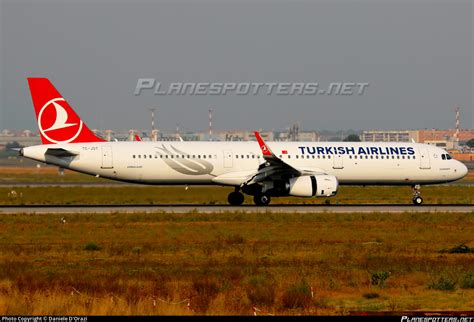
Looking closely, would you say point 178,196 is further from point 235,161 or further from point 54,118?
point 54,118

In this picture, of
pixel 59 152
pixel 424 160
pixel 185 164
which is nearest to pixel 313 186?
pixel 185 164

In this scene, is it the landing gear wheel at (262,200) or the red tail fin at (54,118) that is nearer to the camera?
the landing gear wheel at (262,200)

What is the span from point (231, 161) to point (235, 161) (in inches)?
9.3

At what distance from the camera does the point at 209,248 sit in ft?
90.0

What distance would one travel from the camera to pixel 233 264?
925 inches

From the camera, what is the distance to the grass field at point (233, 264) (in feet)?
57.1

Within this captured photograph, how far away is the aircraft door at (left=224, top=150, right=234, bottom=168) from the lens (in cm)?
4656

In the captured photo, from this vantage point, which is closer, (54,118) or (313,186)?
(313,186)

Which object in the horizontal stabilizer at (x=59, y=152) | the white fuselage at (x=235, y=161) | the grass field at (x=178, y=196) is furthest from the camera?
the grass field at (x=178, y=196)

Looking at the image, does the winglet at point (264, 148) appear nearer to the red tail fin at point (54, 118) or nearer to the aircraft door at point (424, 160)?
the red tail fin at point (54, 118)

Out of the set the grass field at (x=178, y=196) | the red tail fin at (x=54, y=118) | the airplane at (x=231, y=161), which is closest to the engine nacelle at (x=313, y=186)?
the airplane at (x=231, y=161)

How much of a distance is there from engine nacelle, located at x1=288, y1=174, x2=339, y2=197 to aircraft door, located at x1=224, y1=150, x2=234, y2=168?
12.6ft

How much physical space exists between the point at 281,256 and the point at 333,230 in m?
8.09

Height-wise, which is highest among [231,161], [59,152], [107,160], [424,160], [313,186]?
[424,160]
